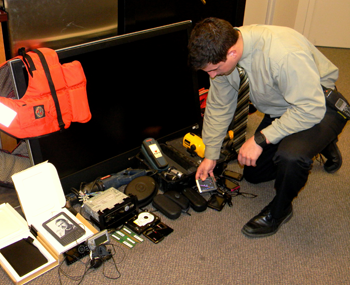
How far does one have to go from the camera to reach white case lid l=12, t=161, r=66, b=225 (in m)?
1.75

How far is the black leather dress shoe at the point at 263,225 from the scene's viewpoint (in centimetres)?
187

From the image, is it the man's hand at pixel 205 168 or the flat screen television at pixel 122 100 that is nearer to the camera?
the flat screen television at pixel 122 100

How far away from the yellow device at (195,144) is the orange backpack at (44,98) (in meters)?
0.77

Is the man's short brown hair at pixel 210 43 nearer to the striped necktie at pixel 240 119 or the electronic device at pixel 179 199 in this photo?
the striped necktie at pixel 240 119

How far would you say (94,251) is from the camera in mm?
1681

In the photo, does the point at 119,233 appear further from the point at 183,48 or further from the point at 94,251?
the point at 183,48

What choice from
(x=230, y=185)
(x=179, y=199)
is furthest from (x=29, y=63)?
(x=230, y=185)

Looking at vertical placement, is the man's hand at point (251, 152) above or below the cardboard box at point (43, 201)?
above

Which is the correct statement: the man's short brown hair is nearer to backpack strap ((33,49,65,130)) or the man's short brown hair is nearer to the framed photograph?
backpack strap ((33,49,65,130))

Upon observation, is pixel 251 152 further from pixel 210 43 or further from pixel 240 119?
pixel 240 119

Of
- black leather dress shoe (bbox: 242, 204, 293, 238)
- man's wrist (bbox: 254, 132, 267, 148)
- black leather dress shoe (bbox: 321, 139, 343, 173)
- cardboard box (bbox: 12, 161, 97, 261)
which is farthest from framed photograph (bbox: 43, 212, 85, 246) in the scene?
black leather dress shoe (bbox: 321, 139, 343, 173)

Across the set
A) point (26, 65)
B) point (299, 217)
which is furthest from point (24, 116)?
point (299, 217)

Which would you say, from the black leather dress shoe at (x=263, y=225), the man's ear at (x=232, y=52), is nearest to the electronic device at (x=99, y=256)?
the black leather dress shoe at (x=263, y=225)

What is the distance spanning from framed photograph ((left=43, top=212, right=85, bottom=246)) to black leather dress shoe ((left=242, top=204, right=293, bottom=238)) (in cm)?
84
